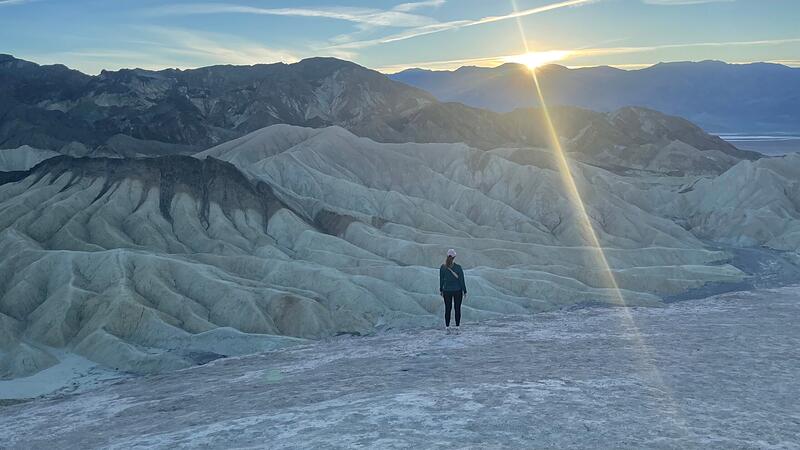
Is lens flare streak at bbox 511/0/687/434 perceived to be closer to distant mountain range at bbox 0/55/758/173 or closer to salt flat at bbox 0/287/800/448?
salt flat at bbox 0/287/800/448

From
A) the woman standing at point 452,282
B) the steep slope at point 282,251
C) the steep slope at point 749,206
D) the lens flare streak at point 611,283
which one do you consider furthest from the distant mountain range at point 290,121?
the woman standing at point 452,282

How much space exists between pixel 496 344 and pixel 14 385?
31.7m

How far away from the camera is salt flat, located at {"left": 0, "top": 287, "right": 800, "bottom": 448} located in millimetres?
9672

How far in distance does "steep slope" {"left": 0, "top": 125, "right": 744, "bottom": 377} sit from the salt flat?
25160mm

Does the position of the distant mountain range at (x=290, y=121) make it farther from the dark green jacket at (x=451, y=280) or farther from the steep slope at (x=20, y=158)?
the dark green jacket at (x=451, y=280)

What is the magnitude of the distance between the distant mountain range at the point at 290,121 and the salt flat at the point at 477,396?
346 ft

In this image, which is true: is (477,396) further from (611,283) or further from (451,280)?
(611,283)

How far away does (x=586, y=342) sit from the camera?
16062mm

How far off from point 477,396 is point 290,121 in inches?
Answer: 6559

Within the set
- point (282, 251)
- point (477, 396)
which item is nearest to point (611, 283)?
point (282, 251)

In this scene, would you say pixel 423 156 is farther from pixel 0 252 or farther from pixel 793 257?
pixel 0 252

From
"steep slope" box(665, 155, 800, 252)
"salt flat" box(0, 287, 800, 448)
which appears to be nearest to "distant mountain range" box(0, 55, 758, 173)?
"steep slope" box(665, 155, 800, 252)

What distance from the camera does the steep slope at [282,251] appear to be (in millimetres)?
43812

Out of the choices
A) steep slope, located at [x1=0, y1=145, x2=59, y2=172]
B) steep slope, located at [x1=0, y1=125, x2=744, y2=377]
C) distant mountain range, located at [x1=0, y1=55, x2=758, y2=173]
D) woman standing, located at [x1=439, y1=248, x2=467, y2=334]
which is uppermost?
distant mountain range, located at [x1=0, y1=55, x2=758, y2=173]
